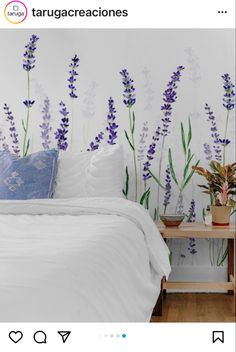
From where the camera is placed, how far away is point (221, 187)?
3168 mm

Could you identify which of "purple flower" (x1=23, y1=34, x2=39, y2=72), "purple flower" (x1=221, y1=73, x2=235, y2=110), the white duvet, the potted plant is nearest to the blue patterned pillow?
the white duvet

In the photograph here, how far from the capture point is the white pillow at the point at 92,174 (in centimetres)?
306

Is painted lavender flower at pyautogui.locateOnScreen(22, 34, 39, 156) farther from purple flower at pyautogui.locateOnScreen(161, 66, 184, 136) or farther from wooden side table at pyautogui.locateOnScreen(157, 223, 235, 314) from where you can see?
wooden side table at pyautogui.locateOnScreen(157, 223, 235, 314)

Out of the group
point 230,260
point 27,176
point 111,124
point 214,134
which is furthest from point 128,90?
point 230,260

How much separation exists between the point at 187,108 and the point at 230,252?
0.94 m

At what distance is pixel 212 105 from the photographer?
3.42 meters

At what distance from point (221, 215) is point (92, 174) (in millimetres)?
782

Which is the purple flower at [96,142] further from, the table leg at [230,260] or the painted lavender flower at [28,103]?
the table leg at [230,260]

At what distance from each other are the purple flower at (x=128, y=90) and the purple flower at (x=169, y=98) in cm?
20

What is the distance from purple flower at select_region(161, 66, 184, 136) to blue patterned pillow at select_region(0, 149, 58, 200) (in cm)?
78

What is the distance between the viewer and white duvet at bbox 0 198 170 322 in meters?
1.12

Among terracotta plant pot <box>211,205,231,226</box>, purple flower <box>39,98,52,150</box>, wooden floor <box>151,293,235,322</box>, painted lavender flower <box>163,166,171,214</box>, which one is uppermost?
purple flower <box>39,98,52,150</box>
